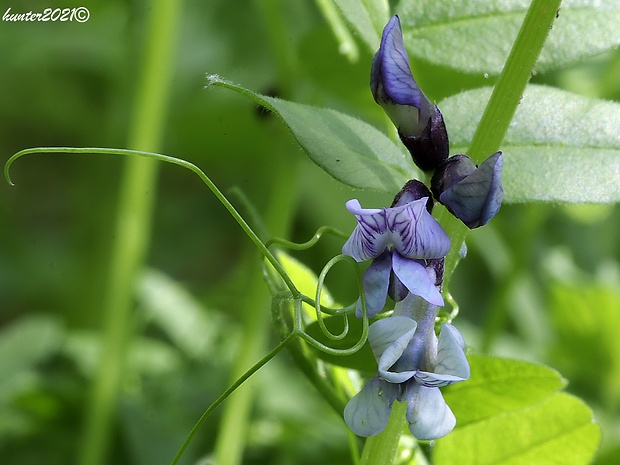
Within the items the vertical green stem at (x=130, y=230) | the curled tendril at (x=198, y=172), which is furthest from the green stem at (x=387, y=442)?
the vertical green stem at (x=130, y=230)

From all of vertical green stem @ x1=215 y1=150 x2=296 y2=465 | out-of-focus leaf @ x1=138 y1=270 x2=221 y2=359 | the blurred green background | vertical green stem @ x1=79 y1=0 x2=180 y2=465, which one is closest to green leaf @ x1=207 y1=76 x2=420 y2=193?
the blurred green background

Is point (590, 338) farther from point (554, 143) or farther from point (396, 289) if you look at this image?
point (396, 289)

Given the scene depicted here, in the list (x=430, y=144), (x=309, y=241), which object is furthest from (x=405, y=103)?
(x=309, y=241)

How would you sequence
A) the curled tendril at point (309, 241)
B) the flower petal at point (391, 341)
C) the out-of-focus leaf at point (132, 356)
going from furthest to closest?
the out-of-focus leaf at point (132, 356), the curled tendril at point (309, 241), the flower petal at point (391, 341)

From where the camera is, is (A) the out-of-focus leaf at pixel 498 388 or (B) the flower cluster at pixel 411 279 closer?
(B) the flower cluster at pixel 411 279

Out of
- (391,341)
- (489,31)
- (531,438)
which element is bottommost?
(531,438)

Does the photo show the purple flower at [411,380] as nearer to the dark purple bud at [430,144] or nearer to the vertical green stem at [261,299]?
the dark purple bud at [430,144]

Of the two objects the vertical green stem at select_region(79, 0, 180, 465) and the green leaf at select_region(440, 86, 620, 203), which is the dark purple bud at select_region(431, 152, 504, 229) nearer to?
the green leaf at select_region(440, 86, 620, 203)

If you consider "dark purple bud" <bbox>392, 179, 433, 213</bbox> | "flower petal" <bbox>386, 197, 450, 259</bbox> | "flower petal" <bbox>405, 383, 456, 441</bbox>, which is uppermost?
"dark purple bud" <bbox>392, 179, 433, 213</bbox>
